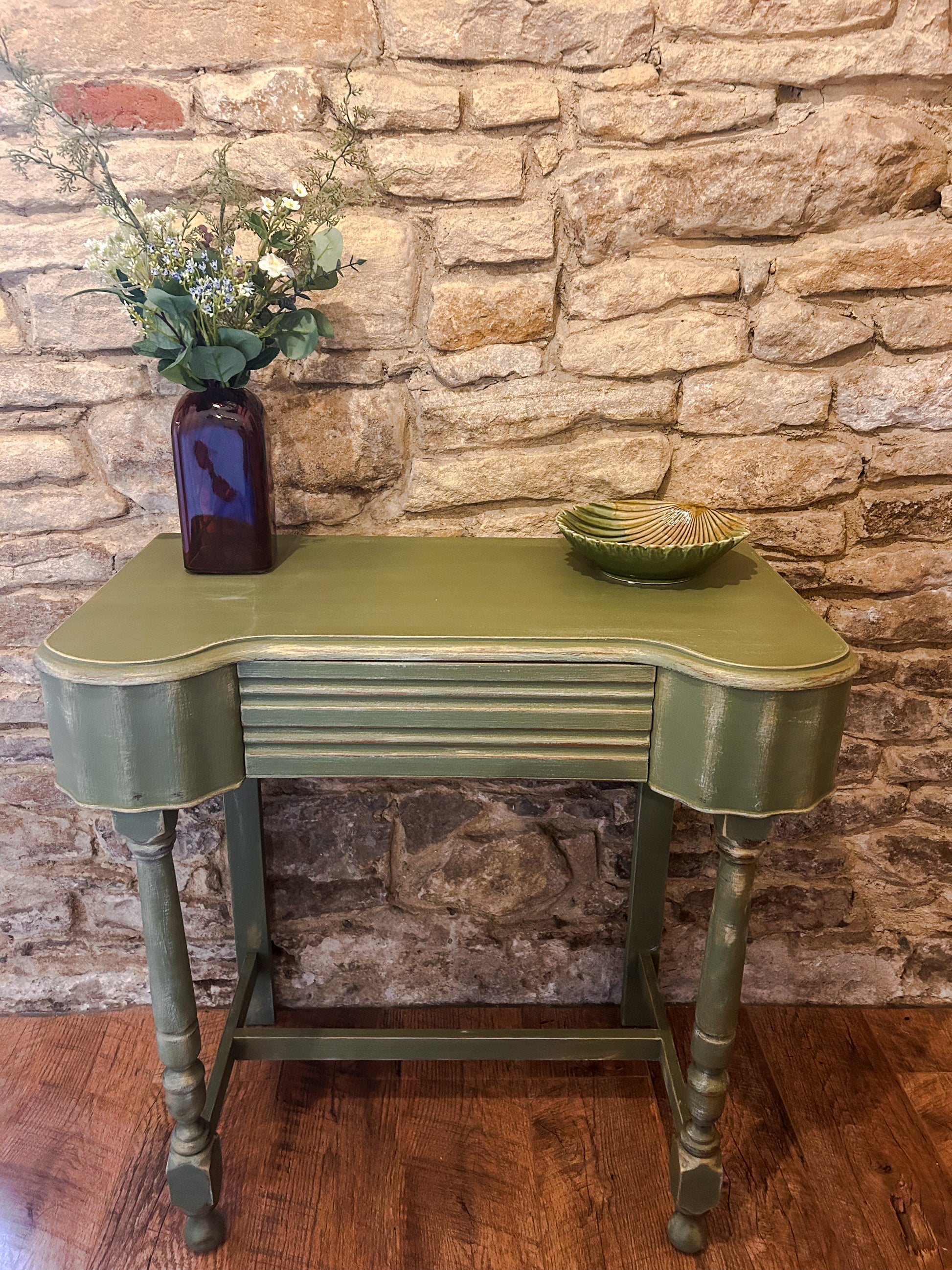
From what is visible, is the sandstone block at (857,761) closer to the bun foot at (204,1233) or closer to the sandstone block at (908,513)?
the sandstone block at (908,513)

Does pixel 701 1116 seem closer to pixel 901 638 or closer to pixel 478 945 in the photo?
pixel 478 945

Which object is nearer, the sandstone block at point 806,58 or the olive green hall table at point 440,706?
the olive green hall table at point 440,706

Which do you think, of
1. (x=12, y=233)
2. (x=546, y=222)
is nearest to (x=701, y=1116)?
(x=546, y=222)

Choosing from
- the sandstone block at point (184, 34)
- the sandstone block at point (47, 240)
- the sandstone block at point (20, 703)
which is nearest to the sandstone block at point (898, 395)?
the sandstone block at point (184, 34)

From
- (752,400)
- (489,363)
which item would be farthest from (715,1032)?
(489,363)

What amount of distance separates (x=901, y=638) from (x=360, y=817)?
1.22 m

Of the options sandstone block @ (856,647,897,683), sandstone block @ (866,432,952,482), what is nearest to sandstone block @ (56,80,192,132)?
sandstone block @ (866,432,952,482)

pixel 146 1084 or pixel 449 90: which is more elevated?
pixel 449 90

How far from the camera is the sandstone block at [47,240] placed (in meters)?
1.73

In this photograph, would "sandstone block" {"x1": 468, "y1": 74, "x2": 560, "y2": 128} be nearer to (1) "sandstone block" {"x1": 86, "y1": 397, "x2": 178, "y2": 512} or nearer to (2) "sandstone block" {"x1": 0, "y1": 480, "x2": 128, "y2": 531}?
(1) "sandstone block" {"x1": 86, "y1": 397, "x2": 178, "y2": 512}

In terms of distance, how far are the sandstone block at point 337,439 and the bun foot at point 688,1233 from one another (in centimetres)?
147

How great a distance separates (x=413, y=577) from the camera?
165 cm

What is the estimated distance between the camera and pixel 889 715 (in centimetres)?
203

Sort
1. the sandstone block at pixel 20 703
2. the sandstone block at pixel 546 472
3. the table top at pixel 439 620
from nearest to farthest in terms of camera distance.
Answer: the table top at pixel 439 620 < the sandstone block at pixel 546 472 < the sandstone block at pixel 20 703
